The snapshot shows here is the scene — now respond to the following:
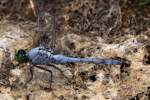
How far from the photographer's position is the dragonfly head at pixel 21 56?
387 centimetres

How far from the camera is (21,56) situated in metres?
3.87

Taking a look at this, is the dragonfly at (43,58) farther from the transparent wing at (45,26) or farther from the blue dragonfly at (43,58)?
the transparent wing at (45,26)

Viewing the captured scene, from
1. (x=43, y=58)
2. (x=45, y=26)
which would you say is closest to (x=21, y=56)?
Answer: (x=43, y=58)

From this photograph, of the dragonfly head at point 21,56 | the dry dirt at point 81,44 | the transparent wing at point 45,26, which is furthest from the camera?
the transparent wing at point 45,26

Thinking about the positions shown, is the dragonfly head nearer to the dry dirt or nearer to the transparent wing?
the dry dirt

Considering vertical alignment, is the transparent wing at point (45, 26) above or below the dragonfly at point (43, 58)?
above

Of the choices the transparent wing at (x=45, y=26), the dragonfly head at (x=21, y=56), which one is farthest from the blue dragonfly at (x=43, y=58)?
the transparent wing at (x=45, y=26)

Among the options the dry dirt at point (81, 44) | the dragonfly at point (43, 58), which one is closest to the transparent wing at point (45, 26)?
the dry dirt at point (81, 44)

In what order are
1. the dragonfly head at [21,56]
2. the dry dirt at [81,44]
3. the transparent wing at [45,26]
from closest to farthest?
1. the dry dirt at [81,44]
2. the dragonfly head at [21,56]
3. the transparent wing at [45,26]

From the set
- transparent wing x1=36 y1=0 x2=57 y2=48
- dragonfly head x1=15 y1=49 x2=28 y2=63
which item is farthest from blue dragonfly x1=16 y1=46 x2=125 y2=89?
transparent wing x1=36 y1=0 x2=57 y2=48

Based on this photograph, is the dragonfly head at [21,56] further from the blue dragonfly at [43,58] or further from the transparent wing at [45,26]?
the transparent wing at [45,26]

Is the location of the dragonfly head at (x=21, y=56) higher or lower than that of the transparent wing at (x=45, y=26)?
lower

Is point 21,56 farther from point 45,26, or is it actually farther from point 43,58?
point 45,26

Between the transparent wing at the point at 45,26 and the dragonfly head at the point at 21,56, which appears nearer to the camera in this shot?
the dragonfly head at the point at 21,56
